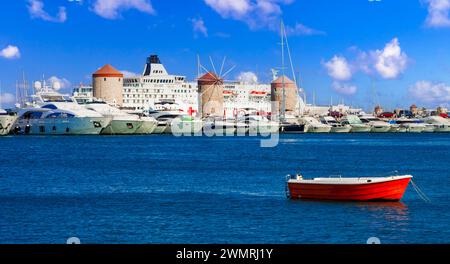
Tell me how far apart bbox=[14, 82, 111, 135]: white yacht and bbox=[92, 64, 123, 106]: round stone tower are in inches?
1165

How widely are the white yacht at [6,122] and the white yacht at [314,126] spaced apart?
155ft

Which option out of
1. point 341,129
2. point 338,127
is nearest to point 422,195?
point 338,127

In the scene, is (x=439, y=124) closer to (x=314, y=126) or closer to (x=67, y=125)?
(x=314, y=126)

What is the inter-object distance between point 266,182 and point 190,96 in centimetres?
10228

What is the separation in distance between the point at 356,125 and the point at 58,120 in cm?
5674

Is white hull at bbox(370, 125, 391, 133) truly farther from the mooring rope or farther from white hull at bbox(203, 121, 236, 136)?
the mooring rope

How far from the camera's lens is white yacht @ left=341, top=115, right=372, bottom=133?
126 meters

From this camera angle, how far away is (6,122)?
9150cm

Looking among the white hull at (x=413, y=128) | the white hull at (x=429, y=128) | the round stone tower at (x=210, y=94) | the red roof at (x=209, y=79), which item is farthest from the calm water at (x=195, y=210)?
the white hull at (x=429, y=128)

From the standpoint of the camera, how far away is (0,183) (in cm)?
3272

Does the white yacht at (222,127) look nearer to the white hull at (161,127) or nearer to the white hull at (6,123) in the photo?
the white hull at (161,127)
